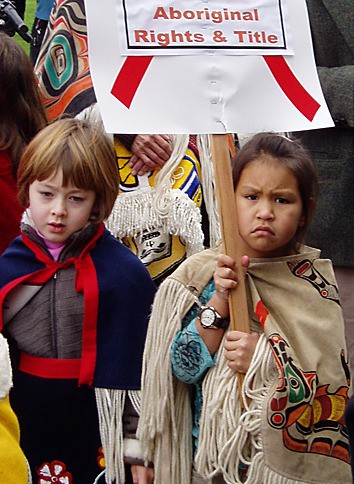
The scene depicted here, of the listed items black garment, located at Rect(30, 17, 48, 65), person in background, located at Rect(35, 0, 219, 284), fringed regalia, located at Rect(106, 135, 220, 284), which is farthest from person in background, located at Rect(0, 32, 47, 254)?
black garment, located at Rect(30, 17, 48, 65)

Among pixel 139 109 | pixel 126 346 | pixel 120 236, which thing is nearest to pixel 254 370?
pixel 126 346

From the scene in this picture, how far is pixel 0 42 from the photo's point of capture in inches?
147

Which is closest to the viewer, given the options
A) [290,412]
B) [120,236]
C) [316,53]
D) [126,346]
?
[290,412]

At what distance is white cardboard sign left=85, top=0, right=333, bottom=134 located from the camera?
2576mm

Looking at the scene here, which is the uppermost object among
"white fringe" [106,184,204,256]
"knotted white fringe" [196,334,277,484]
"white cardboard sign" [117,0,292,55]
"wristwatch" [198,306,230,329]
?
"white cardboard sign" [117,0,292,55]

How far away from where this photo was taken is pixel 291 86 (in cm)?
276

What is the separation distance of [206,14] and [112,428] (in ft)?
3.65

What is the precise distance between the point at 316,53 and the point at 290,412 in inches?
67.4

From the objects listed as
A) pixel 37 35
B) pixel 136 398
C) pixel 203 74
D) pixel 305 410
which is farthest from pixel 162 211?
pixel 37 35

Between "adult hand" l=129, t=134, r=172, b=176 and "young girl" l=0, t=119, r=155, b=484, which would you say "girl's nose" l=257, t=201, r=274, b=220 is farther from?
"adult hand" l=129, t=134, r=172, b=176

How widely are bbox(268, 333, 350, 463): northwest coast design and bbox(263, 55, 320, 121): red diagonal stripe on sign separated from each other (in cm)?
61

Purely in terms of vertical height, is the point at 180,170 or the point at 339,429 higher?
the point at 180,170

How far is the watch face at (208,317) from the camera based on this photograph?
2.66 meters

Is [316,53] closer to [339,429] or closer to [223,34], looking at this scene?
[223,34]
